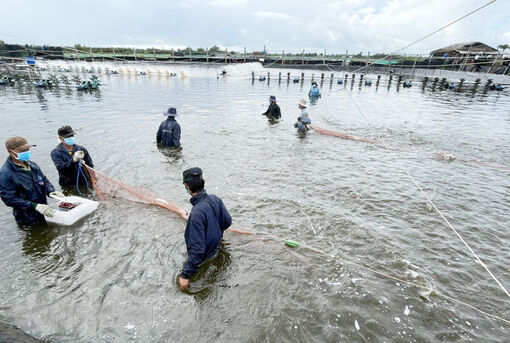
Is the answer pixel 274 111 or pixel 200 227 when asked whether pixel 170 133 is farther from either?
pixel 274 111

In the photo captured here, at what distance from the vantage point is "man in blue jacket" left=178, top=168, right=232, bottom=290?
367 cm

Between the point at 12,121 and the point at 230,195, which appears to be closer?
the point at 230,195

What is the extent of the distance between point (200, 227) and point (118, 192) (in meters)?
4.24

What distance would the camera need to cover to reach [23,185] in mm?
4648

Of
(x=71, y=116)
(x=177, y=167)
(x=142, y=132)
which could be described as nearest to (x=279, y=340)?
(x=177, y=167)

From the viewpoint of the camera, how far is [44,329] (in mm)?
3344

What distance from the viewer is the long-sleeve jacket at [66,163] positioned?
603 cm

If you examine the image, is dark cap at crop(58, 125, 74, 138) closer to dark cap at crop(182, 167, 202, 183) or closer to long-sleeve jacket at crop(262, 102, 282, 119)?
dark cap at crop(182, 167, 202, 183)

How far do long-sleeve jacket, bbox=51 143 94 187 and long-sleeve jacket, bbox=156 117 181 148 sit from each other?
384 cm

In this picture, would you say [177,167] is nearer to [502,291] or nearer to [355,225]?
[355,225]

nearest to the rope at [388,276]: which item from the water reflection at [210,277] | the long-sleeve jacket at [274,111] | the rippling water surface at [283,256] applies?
the rippling water surface at [283,256]

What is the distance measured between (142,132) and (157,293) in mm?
10972

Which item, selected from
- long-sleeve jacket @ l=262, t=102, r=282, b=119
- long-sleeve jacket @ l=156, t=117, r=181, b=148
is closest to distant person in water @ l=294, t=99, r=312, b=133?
long-sleeve jacket @ l=262, t=102, r=282, b=119

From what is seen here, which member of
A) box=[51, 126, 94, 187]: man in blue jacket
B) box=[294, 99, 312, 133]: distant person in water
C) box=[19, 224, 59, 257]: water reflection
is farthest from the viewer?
box=[294, 99, 312, 133]: distant person in water
